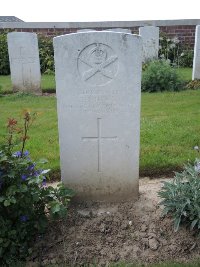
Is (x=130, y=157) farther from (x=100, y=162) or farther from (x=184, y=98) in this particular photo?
(x=184, y=98)

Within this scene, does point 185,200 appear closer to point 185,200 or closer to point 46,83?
point 185,200

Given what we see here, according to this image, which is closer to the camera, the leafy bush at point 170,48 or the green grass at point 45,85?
the green grass at point 45,85

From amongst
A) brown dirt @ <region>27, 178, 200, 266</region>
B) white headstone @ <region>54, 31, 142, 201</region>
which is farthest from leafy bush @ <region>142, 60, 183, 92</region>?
brown dirt @ <region>27, 178, 200, 266</region>

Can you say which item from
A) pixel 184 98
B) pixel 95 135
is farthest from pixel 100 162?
pixel 184 98

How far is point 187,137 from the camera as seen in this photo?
15.4 ft

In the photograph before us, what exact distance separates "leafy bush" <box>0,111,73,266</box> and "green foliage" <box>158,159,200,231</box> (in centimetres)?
91

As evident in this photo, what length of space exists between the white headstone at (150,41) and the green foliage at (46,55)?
11.3 ft

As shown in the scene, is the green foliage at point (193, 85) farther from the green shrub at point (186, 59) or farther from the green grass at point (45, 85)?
the green shrub at point (186, 59)

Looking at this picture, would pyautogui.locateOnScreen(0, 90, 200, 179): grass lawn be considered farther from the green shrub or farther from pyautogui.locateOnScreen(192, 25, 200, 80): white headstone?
the green shrub

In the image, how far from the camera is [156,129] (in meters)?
5.05

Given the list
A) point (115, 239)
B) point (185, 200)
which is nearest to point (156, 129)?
point (185, 200)

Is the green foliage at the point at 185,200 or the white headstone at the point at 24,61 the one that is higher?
the white headstone at the point at 24,61

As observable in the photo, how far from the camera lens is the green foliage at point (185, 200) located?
2.64 metres

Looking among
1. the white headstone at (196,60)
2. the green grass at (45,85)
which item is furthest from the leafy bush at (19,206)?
the white headstone at (196,60)
